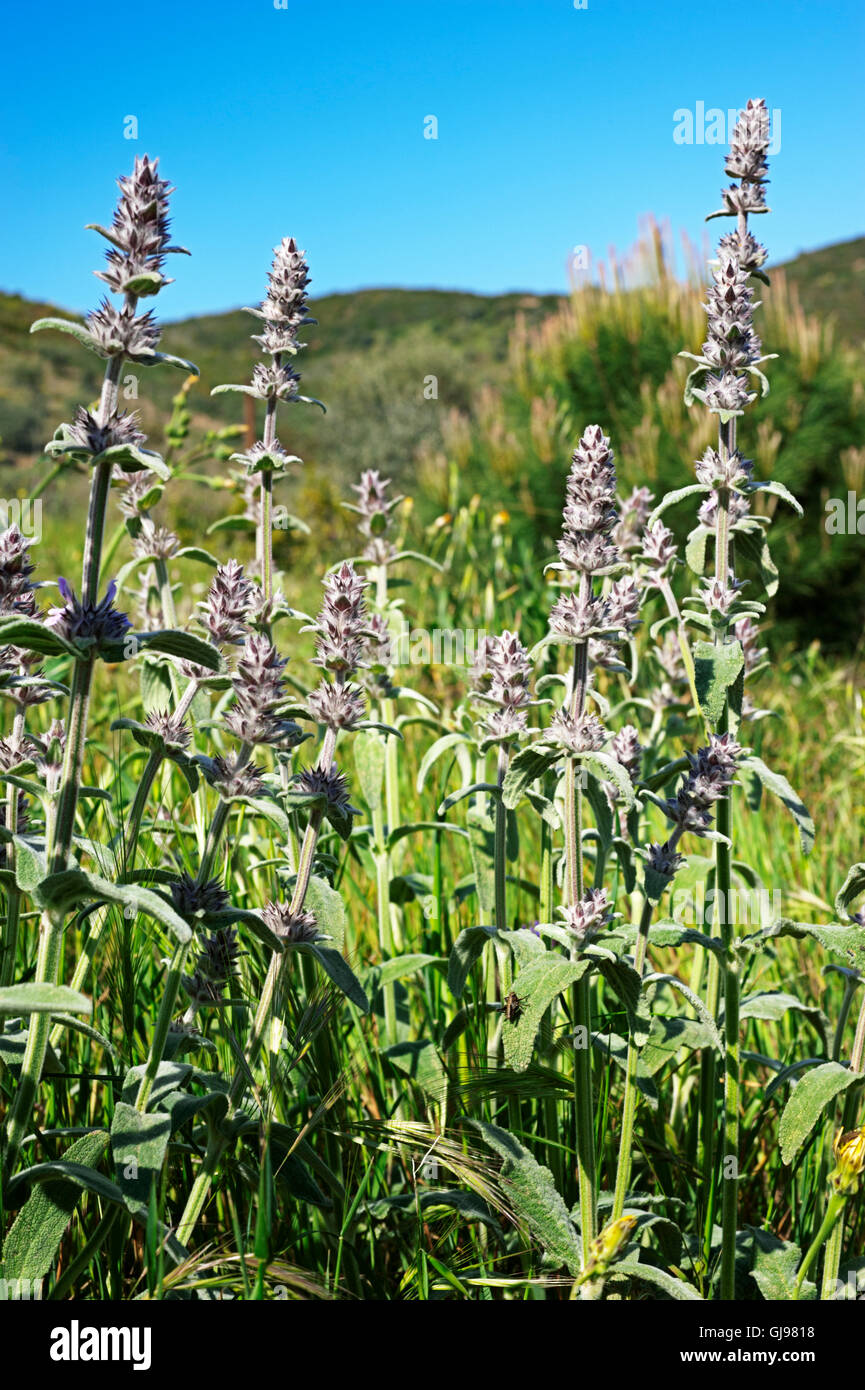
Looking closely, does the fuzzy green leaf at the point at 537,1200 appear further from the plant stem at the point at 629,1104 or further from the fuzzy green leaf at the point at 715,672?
the fuzzy green leaf at the point at 715,672

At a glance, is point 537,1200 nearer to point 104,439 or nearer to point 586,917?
point 586,917

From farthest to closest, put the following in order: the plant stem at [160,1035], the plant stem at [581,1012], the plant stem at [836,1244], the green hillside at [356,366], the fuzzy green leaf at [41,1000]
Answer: the green hillside at [356,366], the plant stem at [836,1244], the plant stem at [581,1012], the plant stem at [160,1035], the fuzzy green leaf at [41,1000]

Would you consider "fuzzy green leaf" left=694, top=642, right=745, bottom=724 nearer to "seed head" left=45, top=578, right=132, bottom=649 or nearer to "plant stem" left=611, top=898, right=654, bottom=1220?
"plant stem" left=611, top=898, right=654, bottom=1220

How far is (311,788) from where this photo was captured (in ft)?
5.42

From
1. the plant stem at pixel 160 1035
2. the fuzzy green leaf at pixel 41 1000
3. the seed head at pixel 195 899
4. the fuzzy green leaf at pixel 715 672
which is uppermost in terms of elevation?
the fuzzy green leaf at pixel 715 672

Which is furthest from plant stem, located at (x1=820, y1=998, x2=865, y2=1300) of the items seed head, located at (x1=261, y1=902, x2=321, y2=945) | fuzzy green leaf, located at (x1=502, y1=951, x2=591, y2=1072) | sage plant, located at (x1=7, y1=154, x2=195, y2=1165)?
sage plant, located at (x1=7, y1=154, x2=195, y2=1165)

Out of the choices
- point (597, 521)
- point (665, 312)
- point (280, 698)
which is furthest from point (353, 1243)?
point (665, 312)

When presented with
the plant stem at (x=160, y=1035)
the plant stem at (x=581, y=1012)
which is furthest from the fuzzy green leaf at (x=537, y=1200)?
the plant stem at (x=160, y=1035)

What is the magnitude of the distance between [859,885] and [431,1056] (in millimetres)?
873

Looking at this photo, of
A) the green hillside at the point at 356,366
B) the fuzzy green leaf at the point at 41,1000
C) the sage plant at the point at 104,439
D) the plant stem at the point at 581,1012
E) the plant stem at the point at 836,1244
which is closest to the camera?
the fuzzy green leaf at the point at 41,1000

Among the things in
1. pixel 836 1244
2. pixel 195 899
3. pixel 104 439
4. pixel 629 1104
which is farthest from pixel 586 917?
pixel 104 439

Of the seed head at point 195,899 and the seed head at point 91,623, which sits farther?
the seed head at point 195,899

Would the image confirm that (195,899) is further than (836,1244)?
No

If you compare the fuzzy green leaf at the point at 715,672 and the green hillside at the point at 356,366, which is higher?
the green hillside at the point at 356,366
